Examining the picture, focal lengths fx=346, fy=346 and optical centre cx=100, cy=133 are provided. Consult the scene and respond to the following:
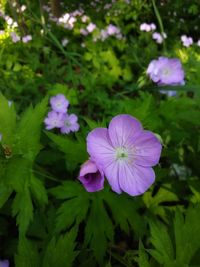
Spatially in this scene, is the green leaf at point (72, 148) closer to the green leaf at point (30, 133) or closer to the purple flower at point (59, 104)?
the green leaf at point (30, 133)

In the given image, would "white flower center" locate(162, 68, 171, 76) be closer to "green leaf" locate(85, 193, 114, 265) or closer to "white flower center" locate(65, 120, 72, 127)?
"white flower center" locate(65, 120, 72, 127)

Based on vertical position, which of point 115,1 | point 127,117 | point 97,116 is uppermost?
point 115,1

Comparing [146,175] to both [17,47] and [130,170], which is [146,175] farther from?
[17,47]

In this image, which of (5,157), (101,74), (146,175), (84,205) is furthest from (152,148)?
(101,74)

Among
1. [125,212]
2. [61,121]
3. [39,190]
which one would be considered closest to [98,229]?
[125,212]

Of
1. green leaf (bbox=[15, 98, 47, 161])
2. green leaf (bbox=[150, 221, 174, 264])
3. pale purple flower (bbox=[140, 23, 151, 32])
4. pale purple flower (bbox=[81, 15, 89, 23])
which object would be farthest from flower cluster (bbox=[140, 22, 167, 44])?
green leaf (bbox=[150, 221, 174, 264])

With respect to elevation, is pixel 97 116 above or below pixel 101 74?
below
